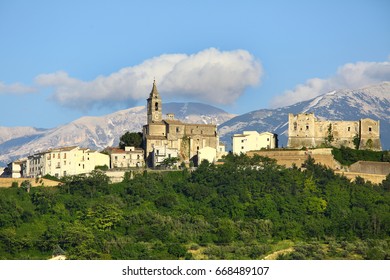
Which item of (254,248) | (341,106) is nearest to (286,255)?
(254,248)

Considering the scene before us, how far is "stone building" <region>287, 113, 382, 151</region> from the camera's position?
5794cm

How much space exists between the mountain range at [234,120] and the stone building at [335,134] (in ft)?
101

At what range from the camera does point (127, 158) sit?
5722cm

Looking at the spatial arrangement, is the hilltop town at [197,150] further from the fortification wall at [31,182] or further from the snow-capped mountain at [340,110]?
the snow-capped mountain at [340,110]

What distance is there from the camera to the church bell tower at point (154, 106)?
59531 millimetres

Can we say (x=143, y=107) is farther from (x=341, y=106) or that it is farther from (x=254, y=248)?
(x=254, y=248)

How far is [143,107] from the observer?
18750 centimetres

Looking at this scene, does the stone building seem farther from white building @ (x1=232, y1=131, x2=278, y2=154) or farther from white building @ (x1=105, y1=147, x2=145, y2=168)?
white building @ (x1=105, y1=147, x2=145, y2=168)

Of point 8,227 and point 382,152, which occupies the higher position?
point 382,152

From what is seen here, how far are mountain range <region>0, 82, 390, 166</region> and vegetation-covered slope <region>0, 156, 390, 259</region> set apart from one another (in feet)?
117

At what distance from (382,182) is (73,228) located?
17642 mm

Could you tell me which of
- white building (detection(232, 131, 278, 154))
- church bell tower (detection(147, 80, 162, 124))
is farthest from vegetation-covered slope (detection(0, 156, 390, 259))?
church bell tower (detection(147, 80, 162, 124))

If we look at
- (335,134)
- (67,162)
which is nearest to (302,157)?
(335,134)

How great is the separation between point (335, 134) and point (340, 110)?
62724 millimetres
